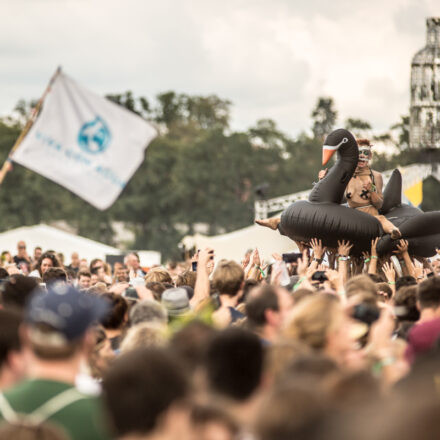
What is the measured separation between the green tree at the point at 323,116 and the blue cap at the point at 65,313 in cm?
8232

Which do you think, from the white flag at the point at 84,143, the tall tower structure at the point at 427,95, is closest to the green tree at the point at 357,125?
the tall tower structure at the point at 427,95

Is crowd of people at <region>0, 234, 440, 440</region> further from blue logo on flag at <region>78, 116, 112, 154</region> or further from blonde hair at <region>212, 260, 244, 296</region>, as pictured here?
blue logo on flag at <region>78, 116, 112, 154</region>

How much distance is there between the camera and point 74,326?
3.48 m

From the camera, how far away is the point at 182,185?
2510 inches

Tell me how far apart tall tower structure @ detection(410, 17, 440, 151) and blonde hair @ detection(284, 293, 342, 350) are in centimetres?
3767

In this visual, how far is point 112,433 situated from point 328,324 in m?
1.58

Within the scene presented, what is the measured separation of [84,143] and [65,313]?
10294 millimetres

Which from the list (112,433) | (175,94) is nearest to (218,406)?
(112,433)

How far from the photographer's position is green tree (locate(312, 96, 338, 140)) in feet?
281

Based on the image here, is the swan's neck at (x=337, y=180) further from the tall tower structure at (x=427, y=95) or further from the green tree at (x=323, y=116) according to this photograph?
the green tree at (x=323, y=116)

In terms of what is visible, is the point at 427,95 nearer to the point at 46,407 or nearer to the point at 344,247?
the point at 344,247

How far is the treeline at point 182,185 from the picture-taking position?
6159 centimetres

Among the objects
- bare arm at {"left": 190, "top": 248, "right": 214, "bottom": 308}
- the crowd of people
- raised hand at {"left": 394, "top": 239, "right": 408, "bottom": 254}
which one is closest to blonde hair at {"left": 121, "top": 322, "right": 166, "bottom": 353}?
the crowd of people

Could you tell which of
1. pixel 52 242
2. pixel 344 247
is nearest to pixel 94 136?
pixel 344 247
